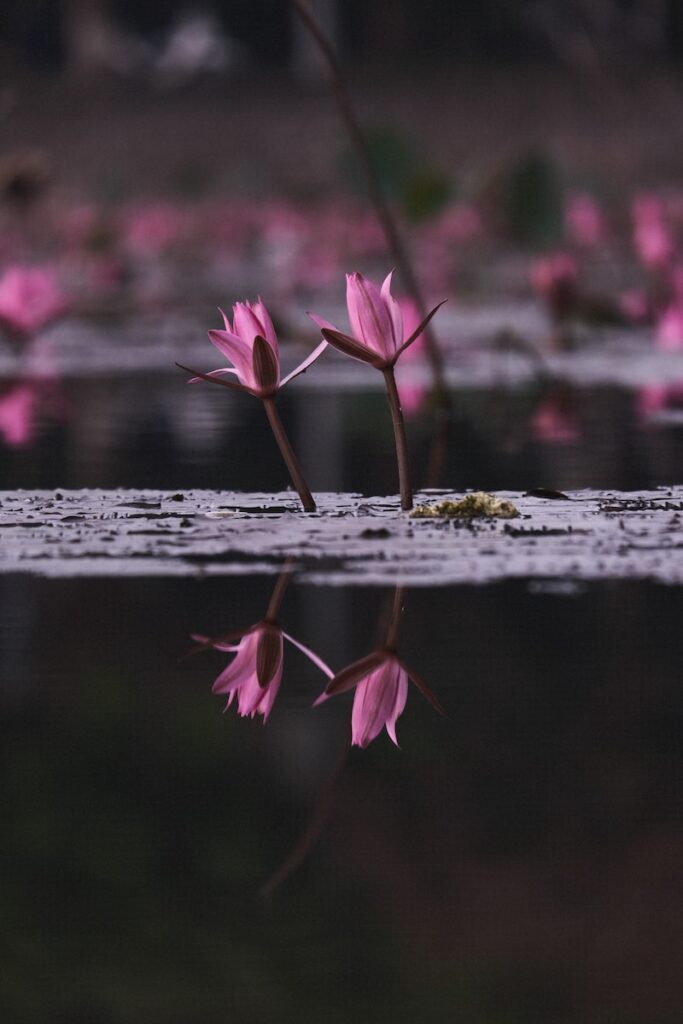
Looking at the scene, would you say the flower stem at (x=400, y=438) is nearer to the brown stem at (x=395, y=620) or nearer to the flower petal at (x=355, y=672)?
the brown stem at (x=395, y=620)

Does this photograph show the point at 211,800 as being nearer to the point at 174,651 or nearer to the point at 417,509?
the point at 174,651

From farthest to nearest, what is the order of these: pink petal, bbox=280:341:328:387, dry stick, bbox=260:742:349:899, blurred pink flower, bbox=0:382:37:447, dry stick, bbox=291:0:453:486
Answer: blurred pink flower, bbox=0:382:37:447 → dry stick, bbox=291:0:453:486 → pink petal, bbox=280:341:328:387 → dry stick, bbox=260:742:349:899

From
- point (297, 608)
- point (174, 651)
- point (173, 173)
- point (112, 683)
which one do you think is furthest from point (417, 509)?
point (173, 173)

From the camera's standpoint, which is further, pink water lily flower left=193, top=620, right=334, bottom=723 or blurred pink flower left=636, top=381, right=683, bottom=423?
blurred pink flower left=636, top=381, right=683, bottom=423

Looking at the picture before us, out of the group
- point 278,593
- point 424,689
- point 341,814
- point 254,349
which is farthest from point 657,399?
point 341,814

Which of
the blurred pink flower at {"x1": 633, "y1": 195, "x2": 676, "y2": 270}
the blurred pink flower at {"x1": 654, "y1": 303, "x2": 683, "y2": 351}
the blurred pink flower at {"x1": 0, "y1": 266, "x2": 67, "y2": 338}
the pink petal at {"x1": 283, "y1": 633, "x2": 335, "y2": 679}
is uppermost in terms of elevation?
the blurred pink flower at {"x1": 633, "y1": 195, "x2": 676, "y2": 270}

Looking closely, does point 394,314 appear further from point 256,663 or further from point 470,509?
point 256,663

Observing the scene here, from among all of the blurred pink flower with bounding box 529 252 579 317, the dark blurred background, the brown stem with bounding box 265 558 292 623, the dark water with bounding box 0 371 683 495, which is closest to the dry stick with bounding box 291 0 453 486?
the dark water with bounding box 0 371 683 495

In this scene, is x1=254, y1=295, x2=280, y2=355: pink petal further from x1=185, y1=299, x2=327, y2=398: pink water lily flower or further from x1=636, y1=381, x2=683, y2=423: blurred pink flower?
x1=636, y1=381, x2=683, y2=423: blurred pink flower
